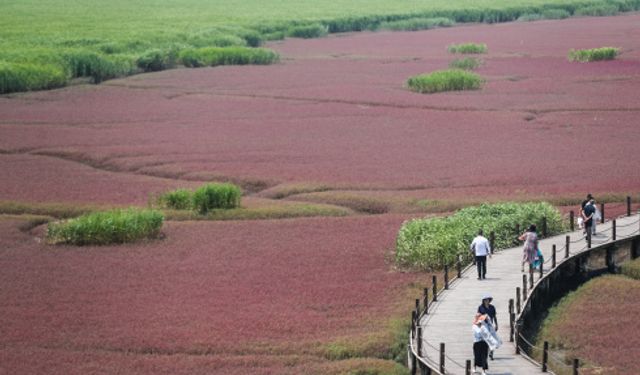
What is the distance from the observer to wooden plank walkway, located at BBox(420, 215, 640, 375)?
2423 cm

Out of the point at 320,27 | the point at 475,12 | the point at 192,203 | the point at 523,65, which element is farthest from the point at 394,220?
the point at 475,12

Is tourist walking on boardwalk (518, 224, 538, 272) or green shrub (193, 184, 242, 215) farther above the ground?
tourist walking on boardwalk (518, 224, 538, 272)

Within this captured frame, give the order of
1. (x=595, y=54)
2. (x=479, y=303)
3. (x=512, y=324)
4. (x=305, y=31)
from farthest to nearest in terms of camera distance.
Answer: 1. (x=305, y=31)
2. (x=595, y=54)
3. (x=479, y=303)
4. (x=512, y=324)

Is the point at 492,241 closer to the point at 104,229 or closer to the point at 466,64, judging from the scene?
the point at 104,229

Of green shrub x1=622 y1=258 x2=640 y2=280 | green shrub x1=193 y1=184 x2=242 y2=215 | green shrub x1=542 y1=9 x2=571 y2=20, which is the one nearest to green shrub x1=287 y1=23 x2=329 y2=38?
green shrub x1=542 y1=9 x2=571 y2=20

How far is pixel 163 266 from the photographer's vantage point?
34531mm

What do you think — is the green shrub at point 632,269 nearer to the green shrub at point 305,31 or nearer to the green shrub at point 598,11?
the green shrub at point 305,31

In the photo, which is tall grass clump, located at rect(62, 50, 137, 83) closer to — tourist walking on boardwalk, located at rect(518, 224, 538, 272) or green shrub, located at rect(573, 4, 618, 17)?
tourist walking on boardwalk, located at rect(518, 224, 538, 272)

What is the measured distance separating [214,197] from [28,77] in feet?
133

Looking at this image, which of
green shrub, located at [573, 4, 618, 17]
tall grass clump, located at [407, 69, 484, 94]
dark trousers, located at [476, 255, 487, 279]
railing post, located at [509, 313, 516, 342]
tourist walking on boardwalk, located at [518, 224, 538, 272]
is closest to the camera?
railing post, located at [509, 313, 516, 342]

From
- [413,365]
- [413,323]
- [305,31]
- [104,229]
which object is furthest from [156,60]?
[413,365]

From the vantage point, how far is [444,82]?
77.5 meters

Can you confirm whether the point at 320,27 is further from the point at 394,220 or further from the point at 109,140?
the point at 394,220

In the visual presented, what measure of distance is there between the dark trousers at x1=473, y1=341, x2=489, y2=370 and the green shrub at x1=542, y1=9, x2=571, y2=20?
5251 inches
